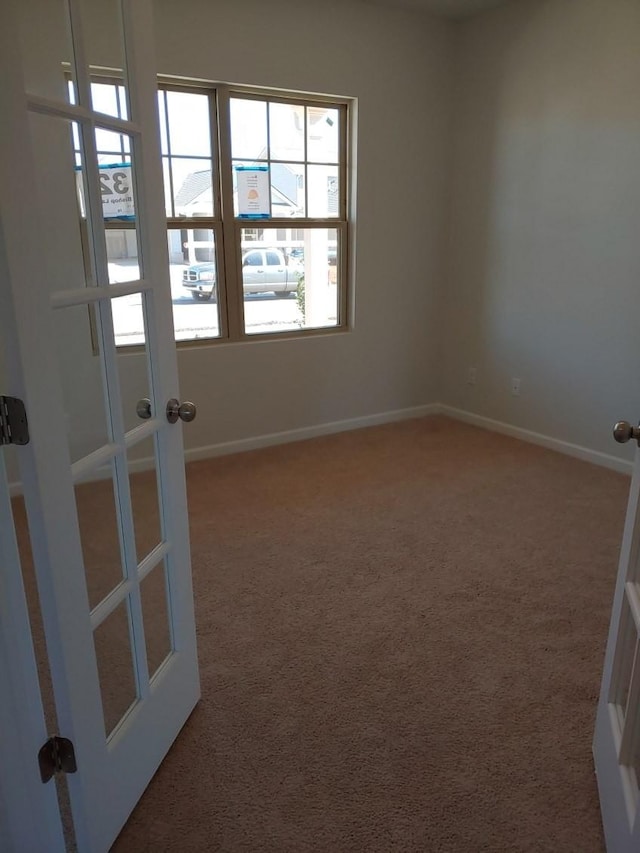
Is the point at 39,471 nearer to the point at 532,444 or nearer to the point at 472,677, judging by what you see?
the point at 472,677

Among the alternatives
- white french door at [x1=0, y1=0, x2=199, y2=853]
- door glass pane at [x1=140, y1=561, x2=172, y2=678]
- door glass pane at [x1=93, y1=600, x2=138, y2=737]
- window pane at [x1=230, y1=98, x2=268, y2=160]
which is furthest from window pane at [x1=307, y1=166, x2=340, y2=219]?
door glass pane at [x1=93, y1=600, x2=138, y2=737]

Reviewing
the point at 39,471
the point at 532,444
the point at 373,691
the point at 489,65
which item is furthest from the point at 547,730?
the point at 489,65

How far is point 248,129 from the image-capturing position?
12.4 feet

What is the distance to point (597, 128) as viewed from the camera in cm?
361

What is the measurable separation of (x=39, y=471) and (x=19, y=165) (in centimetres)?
50

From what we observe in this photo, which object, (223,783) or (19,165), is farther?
(223,783)

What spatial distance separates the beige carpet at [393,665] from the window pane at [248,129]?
195cm

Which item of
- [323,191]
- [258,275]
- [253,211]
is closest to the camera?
[253,211]

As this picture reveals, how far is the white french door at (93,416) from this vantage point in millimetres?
1051

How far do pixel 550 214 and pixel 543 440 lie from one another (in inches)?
56.9

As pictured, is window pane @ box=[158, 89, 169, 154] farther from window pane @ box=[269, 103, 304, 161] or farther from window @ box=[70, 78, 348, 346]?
window pane @ box=[269, 103, 304, 161]

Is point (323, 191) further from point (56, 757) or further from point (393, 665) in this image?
point (56, 757)

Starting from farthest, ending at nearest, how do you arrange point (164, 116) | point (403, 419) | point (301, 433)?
point (403, 419) < point (301, 433) < point (164, 116)

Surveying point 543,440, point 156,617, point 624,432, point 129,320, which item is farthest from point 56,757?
point 543,440
